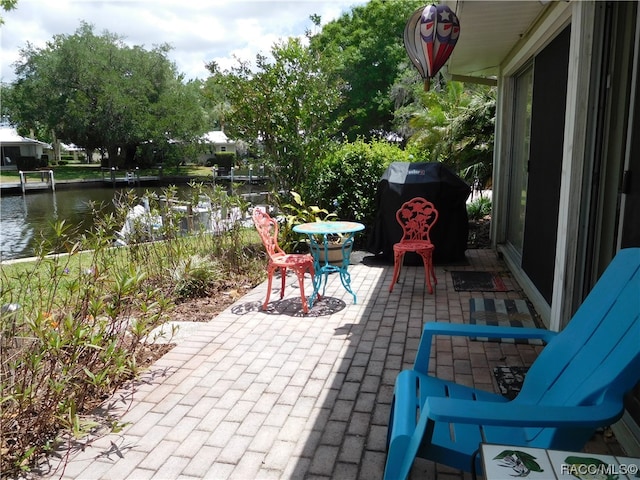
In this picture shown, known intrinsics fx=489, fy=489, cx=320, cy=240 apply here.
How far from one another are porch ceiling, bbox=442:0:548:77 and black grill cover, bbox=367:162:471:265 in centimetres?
159

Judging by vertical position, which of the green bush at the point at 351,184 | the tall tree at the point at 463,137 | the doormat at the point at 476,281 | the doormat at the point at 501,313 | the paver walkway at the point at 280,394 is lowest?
the paver walkway at the point at 280,394

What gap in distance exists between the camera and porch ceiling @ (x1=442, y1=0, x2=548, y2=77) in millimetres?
4391

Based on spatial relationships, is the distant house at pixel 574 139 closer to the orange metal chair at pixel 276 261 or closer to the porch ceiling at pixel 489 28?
the porch ceiling at pixel 489 28

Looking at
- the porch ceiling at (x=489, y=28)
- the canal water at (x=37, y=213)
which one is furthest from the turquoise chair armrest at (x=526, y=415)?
the canal water at (x=37, y=213)

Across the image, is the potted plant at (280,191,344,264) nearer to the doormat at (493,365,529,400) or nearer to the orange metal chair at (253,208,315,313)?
the orange metal chair at (253,208,315,313)

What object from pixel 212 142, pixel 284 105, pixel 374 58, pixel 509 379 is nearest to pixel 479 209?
pixel 284 105

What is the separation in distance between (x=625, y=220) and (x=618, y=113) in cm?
69

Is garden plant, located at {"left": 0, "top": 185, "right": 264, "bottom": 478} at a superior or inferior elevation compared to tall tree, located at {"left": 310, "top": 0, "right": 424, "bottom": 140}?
inferior

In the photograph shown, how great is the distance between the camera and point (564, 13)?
3812 millimetres

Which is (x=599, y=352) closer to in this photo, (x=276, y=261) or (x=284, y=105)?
(x=276, y=261)

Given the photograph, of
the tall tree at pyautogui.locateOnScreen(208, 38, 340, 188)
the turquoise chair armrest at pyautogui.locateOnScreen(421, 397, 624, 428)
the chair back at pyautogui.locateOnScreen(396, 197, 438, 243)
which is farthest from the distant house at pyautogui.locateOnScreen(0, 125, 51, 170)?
the turquoise chair armrest at pyautogui.locateOnScreen(421, 397, 624, 428)

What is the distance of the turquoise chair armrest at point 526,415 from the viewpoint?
4.84 feet

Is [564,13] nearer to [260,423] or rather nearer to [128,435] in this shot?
[260,423]

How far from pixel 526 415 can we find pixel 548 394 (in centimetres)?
53
